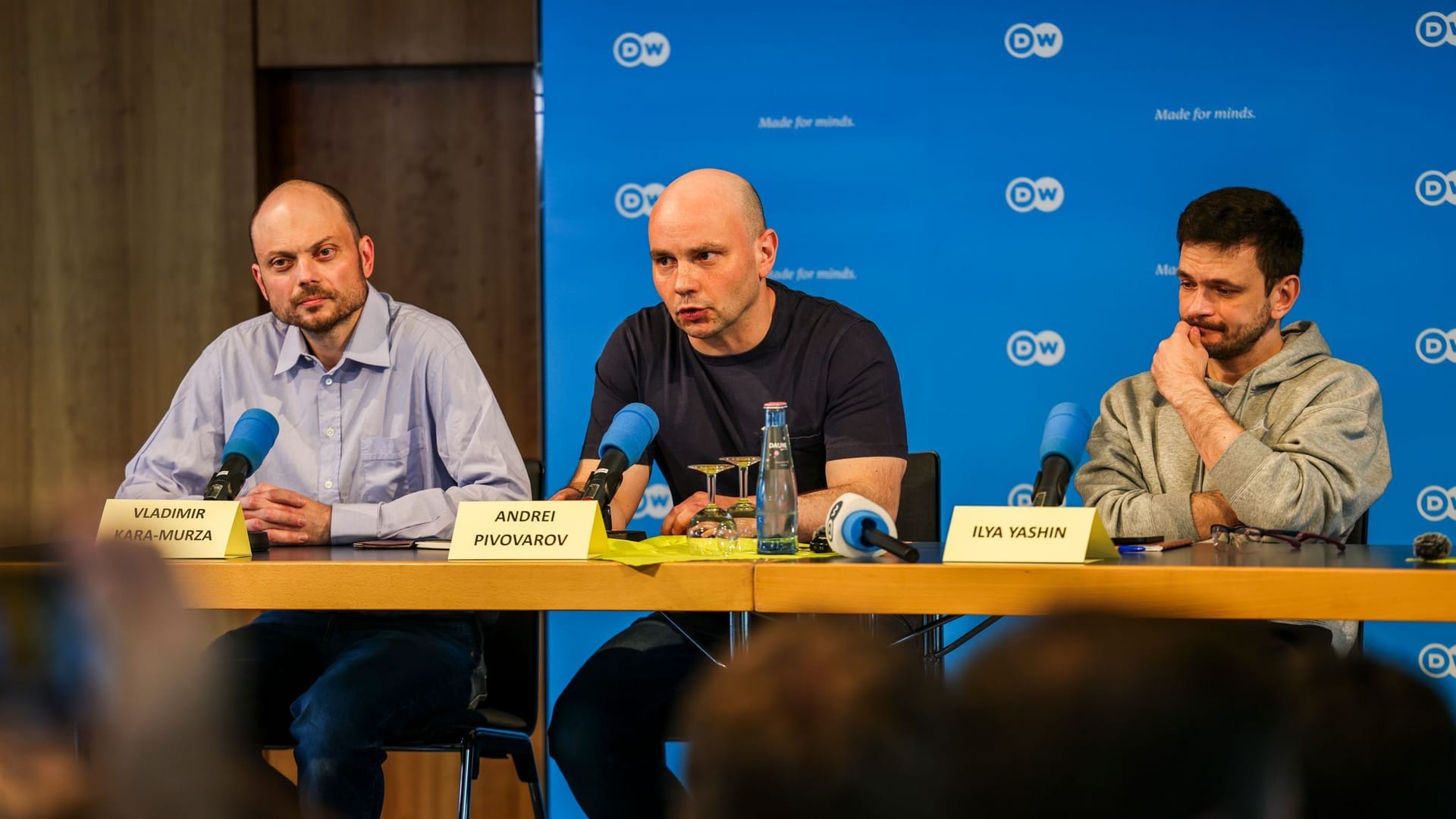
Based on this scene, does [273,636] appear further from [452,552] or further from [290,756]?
[290,756]

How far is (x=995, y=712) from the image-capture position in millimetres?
490

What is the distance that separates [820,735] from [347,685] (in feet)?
6.42

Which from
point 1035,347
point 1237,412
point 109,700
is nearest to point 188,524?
point 109,700

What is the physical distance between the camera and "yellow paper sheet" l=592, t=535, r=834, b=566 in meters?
2.00

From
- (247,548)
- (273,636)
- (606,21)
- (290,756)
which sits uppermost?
(606,21)

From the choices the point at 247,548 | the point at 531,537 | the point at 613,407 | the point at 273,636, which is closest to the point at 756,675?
the point at 531,537

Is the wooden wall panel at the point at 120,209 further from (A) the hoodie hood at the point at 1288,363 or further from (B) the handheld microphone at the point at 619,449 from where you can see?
(A) the hoodie hood at the point at 1288,363

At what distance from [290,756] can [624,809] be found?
2.85m

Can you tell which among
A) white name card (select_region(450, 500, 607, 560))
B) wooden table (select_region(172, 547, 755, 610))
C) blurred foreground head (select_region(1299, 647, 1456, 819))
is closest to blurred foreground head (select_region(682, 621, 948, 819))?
blurred foreground head (select_region(1299, 647, 1456, 819))

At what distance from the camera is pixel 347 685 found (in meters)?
2.34

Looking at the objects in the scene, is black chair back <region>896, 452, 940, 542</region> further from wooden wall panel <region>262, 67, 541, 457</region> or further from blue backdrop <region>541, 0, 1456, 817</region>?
wooden wall panel <region>262, 67, 541, 457</region>

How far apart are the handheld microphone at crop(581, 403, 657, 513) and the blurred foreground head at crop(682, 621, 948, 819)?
5.31ft

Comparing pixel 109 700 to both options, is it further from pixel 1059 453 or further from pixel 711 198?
pixel 711 198

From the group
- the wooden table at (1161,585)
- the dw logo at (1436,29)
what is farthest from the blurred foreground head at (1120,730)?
the dw logo at (1436,29)
